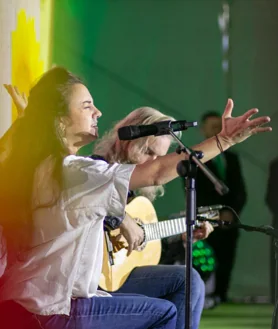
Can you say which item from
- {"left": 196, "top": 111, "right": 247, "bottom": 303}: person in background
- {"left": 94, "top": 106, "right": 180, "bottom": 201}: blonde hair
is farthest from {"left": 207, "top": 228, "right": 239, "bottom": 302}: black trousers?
{"left": 94, "top": 106, "right": 180, "bottom": 201}: blonde hair

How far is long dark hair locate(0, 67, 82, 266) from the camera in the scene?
1932 mm

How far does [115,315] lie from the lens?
6.49ft

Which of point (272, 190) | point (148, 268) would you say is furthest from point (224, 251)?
point (148, 268)

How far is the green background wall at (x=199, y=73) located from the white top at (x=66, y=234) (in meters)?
2.64

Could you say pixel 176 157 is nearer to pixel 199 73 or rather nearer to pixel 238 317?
pixel 238 317

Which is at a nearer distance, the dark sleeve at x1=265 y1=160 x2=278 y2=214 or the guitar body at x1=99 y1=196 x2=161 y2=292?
the guitar body at x1=99 y1=196 x2=161 y2=292

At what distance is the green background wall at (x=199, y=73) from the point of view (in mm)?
4582

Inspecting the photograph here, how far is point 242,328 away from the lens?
3898 millimetres

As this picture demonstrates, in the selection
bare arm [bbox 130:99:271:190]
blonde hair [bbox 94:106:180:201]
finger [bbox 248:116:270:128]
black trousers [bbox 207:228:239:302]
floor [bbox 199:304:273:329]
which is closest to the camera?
finger [bbox 248:116:270:128]

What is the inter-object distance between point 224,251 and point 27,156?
119 inches

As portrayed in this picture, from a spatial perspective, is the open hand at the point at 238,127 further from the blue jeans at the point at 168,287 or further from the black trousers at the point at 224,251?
the black trousers at the point at 224,251

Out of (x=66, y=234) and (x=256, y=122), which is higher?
(x=256, y=122)

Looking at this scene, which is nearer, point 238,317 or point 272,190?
point 238,317

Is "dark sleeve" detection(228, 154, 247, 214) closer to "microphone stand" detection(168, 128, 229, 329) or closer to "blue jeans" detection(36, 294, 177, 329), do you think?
"blue jeans" detection(36, 294, 177, 329)
